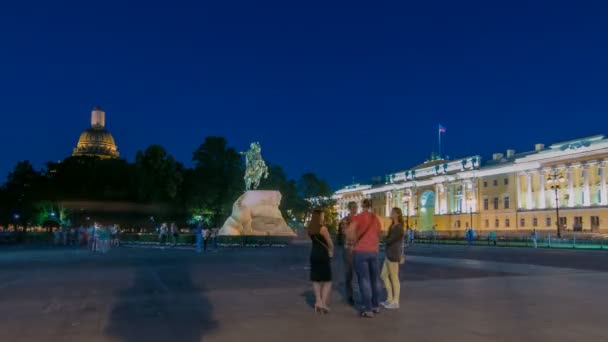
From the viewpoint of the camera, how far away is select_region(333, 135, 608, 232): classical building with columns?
278 feet

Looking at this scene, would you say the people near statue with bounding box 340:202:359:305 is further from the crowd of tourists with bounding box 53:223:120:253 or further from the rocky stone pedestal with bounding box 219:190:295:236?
the rocky stone pedestal with bounding box 219:190:295:236

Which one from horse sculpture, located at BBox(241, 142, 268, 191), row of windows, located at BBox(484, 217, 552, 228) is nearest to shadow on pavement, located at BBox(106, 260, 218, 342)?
horse sculpture, located at BBox(241, 142, 268, 191)

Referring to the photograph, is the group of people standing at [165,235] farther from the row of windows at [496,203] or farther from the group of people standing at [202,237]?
the row of windows at [496,203]

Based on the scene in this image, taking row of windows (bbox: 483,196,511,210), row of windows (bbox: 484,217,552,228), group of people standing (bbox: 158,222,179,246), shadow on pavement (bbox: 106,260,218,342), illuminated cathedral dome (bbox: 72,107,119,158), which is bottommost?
shadow on pavement (bbox: 106,260,218,342)

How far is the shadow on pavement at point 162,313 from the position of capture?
838 centimetres

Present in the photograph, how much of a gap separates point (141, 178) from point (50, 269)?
50.9 metres

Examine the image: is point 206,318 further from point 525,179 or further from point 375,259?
point 525,179

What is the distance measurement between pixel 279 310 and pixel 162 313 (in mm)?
2113

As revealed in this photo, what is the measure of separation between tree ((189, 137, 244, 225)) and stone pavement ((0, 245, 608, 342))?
2427 inches

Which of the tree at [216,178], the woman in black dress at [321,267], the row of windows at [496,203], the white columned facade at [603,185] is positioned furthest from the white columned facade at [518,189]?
the woman in black dress at [321,267]

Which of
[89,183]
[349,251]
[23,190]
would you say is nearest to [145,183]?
[89,183]

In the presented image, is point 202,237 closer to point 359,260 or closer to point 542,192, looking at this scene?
point 359,260

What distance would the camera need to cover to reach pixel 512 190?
10081cm

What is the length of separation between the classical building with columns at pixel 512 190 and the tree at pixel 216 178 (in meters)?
25.2
